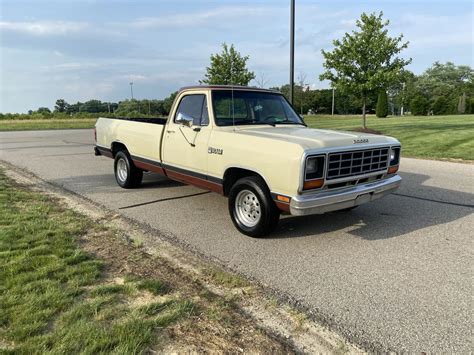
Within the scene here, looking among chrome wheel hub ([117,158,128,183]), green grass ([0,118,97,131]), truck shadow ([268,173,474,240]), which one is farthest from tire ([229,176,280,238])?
green grass ([0,118,97,131])

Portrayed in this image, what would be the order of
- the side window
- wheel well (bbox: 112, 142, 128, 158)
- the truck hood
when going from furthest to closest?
wheel well (bbox: 112, 142, 128, 158) → the side window → the truck hood

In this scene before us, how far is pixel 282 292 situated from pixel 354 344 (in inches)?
34.1

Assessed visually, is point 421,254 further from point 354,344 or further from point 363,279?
point 354,344

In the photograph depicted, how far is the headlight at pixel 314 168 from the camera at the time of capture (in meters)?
4.11

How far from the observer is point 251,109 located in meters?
5.80

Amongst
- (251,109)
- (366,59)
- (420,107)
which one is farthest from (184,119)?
(420,107)

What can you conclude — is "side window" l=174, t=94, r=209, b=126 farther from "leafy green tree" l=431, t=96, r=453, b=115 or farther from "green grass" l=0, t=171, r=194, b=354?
"leafy green tree" l=431, t=96, r=453, b=115

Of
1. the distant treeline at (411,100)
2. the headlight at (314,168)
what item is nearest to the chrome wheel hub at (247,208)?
the headlight at (314,168)

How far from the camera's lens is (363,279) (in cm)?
→ 367

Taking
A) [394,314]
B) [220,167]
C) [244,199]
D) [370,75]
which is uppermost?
Result: [370,75]

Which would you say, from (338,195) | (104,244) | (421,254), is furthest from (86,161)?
(421,254)

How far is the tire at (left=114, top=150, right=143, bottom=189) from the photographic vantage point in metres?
7.38

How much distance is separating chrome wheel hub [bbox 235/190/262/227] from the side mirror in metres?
1.46

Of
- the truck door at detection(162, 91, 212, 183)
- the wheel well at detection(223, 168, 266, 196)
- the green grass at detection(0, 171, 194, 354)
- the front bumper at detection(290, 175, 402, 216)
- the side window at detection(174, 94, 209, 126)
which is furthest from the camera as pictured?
the side window at detection(174, 94, 209, 126)
